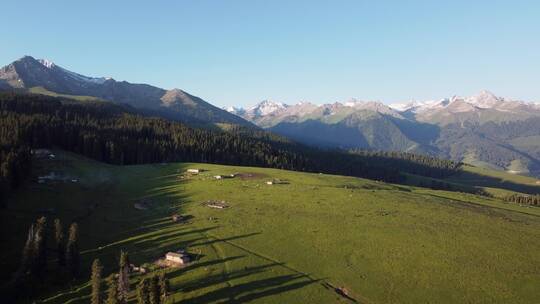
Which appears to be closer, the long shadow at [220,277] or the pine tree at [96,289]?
the pine tree at [96,289]

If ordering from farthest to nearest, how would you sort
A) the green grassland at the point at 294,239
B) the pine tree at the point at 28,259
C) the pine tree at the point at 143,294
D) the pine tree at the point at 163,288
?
1. the pine tree at the point at 28,259
2. the green grassland at the point at 294,239
3. the pine tree at the point at 163,288
4. the pine tree at the point at 143,294

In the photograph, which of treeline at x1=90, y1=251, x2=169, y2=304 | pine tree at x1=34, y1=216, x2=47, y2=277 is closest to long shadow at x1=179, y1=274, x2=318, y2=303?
treeline at x1=90, y1=251, x2=169, y2=304

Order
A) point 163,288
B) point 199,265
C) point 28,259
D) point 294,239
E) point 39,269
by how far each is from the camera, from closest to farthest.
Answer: point 163,288, point 39,269, point 28,259, point 199,265, point 294,239

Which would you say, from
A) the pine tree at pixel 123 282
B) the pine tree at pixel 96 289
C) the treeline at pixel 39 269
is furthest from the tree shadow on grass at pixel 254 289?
the treeline at pixel 39 269

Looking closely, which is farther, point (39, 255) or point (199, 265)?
point (199, 265)

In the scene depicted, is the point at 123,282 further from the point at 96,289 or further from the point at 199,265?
the point at 199,265

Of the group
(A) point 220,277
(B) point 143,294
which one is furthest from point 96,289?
(A) point 220,277

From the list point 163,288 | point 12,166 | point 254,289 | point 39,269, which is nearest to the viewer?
point 163,288

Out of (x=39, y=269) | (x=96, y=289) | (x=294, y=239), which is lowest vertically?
(x=39, y=269)

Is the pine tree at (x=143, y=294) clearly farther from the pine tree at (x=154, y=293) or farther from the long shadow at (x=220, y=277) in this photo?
the long shadow at (x=220, y=277)
